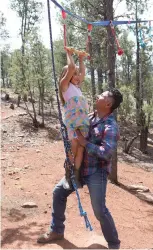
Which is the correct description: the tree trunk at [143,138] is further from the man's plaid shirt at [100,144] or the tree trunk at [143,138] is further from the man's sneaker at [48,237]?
the man's plaid shirt at [100,144]

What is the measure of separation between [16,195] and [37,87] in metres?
9.62

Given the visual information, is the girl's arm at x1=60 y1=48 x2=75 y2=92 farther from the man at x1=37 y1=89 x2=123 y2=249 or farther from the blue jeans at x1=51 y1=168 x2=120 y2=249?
the blue jeans at x1=51 y1=168 x2=120 y2=249

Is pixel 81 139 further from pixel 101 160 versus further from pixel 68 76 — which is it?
pixel 68 76

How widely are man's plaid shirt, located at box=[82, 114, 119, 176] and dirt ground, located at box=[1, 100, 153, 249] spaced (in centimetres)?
121

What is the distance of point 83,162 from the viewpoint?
3137mm

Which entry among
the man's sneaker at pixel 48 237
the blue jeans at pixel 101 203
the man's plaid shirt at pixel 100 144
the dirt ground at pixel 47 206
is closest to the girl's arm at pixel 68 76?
the man's plaid shirt at pixel 100 144

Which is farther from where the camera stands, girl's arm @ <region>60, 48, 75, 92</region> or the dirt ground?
the dirt ground

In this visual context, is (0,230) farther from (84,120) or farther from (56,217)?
(84,120)

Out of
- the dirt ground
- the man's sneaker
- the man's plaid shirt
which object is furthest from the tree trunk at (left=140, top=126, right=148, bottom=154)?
the man's plaid shirt

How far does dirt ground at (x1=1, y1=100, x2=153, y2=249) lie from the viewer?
3.91m

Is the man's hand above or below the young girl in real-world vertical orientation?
below

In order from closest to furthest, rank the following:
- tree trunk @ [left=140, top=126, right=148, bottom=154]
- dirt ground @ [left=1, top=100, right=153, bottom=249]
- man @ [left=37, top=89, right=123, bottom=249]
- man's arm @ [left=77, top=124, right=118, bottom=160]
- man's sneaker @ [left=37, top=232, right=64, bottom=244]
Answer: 1. man's arm @ [left=77, top=124, right=118, bottom=160]
2. man @ [left=37, top=89, right=123, bottom=249]
3. man's sneaker @ [left=37, top=232, right=64, bottom=244]
4. dirt ground @ [left=1, top=100, right=153, bottom=249]
5. tree trunk @ [left=140, top=126, right=148, bottom=154]

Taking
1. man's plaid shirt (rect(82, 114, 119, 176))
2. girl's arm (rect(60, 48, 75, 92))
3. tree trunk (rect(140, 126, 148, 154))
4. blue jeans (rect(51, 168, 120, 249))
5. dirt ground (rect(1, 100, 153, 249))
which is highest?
girl's arm (rect(60, 48, 75, 92))

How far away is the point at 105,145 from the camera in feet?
9.53
